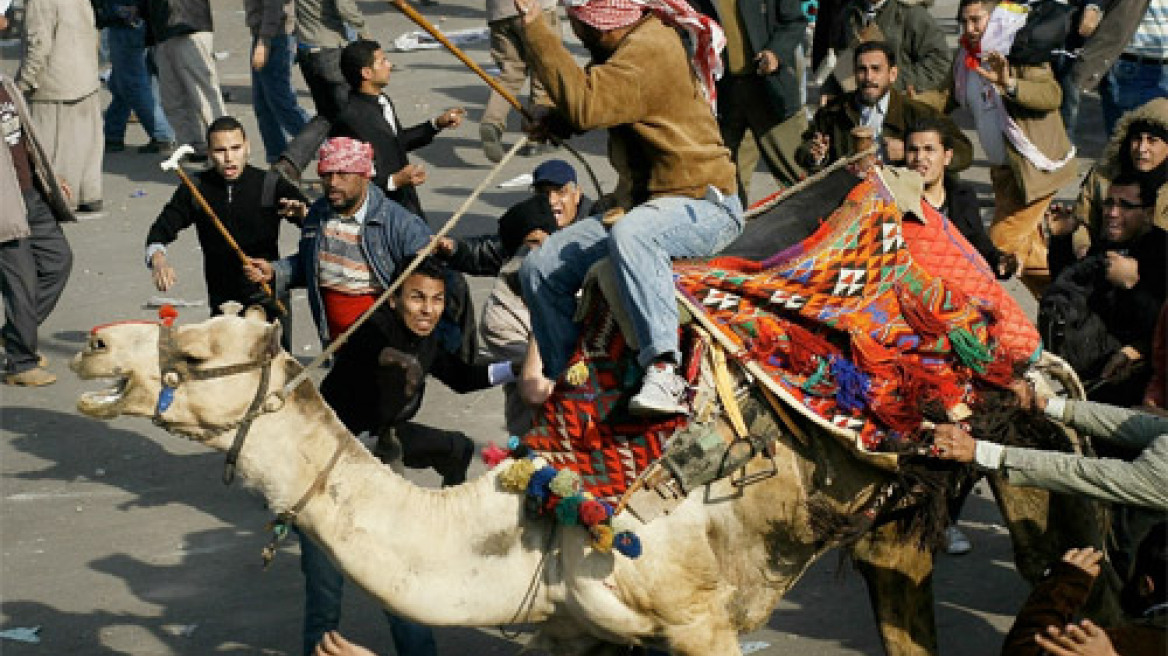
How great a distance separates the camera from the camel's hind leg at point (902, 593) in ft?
25.3

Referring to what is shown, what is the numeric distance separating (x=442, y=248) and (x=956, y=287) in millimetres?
2547

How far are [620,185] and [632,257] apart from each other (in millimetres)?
726

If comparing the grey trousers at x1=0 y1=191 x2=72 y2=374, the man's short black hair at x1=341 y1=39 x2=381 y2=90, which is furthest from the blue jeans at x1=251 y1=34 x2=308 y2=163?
the grey trousers at x1=0 y1=191 x2=72 y2=374

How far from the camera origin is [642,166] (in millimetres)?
7223

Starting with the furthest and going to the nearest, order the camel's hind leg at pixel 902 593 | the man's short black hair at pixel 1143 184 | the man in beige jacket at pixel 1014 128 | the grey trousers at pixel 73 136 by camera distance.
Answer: the grey trousers at pixel 73 136 < the man in beige jacket at pixel 1014 128 < the man's short black hair at pixel 1143 184 < the camel's hind leg at pixel 902 593

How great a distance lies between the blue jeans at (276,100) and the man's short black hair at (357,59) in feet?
13.5

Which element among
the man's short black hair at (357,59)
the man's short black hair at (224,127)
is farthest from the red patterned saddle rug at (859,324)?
the man's short black hair at (357,59)

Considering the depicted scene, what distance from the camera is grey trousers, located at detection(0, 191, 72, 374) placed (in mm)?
12484

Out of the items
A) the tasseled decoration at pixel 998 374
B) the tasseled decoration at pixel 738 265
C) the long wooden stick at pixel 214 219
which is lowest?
the long wooden stick at pixel 214 219

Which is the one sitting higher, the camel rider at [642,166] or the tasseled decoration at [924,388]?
the camel rider at [642,166]

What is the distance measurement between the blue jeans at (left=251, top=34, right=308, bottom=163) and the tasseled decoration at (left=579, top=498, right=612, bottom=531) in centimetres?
1079

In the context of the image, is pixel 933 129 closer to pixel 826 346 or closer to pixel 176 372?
pixel 826 346

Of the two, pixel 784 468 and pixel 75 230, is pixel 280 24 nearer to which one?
pixel 75 230

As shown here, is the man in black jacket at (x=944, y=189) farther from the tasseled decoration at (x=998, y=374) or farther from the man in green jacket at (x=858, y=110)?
the tasseled decoration at (x=998, y=374)
